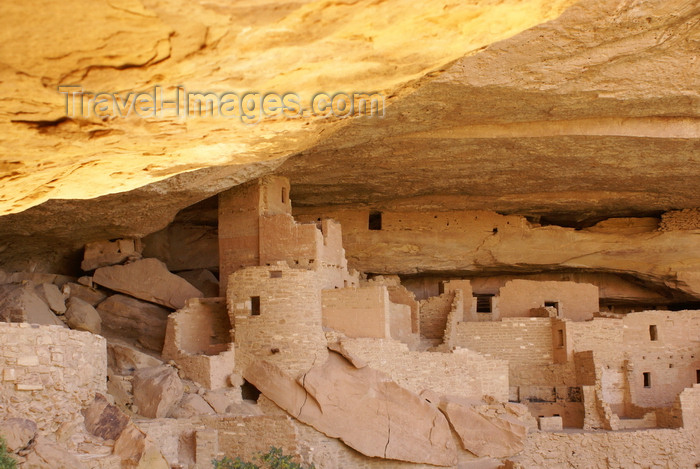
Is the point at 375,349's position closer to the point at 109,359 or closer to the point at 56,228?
the point at 109,359

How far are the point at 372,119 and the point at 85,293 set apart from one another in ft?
28.0

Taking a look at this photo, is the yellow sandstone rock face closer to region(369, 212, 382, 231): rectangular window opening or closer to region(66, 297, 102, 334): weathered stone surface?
region(66, 297, 102, 334): weathered stone surface

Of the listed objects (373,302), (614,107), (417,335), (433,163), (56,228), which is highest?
(614,107)

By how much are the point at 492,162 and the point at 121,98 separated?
46.4 ft

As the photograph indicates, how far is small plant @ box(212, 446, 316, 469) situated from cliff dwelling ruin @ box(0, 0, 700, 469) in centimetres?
29

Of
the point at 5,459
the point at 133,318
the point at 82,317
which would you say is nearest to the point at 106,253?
the point at 133,318

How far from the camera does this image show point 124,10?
4.04m

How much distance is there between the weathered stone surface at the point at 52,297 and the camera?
17.5 m

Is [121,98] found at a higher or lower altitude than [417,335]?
higher

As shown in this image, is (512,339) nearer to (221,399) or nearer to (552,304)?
(552,304)

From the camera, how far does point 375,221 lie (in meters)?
23.8

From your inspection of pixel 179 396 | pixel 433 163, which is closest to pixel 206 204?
pixel 433 163

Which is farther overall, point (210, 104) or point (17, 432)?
point (17, 432)

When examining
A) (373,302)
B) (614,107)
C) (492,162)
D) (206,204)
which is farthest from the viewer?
(206,204)
